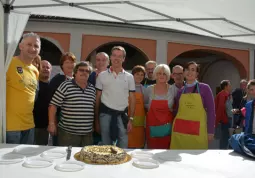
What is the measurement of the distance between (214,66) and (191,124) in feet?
38.0

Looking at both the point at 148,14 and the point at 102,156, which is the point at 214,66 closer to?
the point at 148,14

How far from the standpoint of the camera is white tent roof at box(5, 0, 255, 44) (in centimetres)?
280

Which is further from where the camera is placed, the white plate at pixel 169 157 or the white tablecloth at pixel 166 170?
the white plate at pixel 169 157

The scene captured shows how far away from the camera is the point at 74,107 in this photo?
2.47 metres

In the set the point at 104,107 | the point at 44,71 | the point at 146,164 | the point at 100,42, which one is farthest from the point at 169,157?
the point at 100,42

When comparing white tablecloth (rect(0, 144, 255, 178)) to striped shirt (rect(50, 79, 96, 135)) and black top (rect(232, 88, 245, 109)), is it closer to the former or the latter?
striped shirt (rect(50, 79, 96, 135))

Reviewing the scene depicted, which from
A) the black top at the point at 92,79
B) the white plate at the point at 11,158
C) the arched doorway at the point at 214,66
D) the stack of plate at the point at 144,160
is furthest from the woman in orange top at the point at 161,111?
the arched doorway at the point at 214,66

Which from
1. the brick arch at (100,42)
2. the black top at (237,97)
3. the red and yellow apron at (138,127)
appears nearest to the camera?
the red and yellow apron at (138,127)

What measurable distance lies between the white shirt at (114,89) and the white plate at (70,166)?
111 centimetres

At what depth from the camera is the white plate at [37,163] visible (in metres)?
1.55

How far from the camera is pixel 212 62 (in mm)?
13320

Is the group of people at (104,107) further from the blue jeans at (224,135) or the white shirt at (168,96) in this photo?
the blue jeans at (224,135)

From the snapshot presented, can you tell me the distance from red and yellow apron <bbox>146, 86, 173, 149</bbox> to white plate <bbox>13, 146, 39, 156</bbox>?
138 centimetres

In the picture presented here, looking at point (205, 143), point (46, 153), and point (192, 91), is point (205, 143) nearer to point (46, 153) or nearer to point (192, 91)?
point (192, 91)
